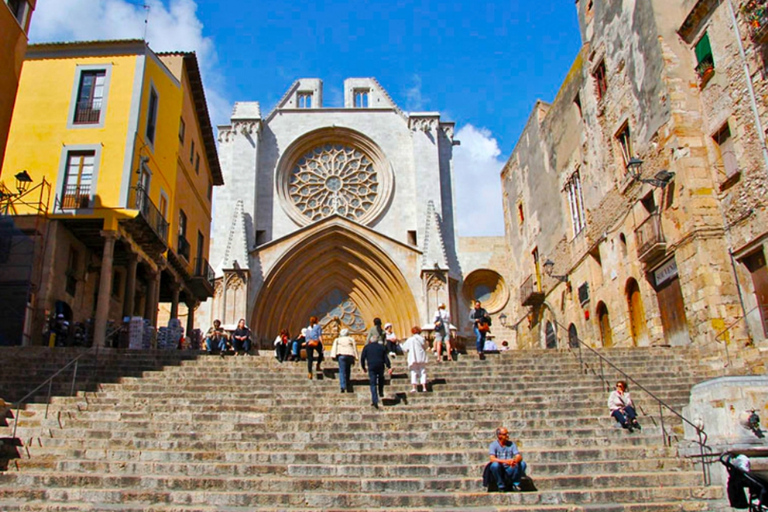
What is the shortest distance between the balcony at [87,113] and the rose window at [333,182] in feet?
39.1

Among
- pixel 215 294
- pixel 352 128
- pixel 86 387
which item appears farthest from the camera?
pixel 352 128

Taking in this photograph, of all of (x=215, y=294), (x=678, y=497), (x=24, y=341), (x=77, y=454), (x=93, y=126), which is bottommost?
(x=678, y=497)

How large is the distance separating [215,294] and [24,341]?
425 inches

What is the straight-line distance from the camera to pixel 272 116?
30016 millimetres

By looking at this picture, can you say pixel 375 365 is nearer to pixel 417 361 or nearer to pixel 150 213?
pixel 417 361

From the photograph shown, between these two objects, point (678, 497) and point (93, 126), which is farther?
point (93, 126)

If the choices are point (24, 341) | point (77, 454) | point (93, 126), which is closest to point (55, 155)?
point (93, 126)

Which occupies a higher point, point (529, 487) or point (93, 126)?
point (93, 126)

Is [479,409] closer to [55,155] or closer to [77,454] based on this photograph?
[77,454]

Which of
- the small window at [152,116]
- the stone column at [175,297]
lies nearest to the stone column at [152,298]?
the stone column at [175,297]

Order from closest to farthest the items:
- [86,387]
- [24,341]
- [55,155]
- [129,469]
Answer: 1. [129,469]
2. [86,387]
3. [24,341]
4. [55,155]

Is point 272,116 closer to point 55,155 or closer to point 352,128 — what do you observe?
point 352,128

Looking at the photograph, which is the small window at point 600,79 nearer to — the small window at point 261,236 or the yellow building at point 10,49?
the small window at point 261,236

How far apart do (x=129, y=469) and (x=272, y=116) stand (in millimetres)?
23634
